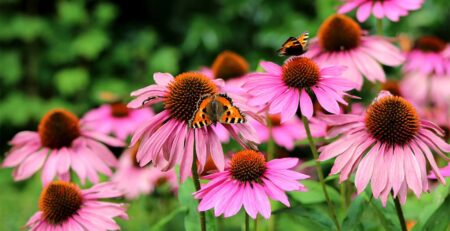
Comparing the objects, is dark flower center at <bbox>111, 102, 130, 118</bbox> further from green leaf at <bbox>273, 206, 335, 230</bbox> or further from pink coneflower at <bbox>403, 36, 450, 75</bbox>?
green leaf at <bbox>273, 206, 335, 230</bbox>

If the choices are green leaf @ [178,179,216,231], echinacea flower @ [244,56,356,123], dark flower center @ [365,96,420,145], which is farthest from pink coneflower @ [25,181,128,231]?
dark flower center @ [365,96,420,145]

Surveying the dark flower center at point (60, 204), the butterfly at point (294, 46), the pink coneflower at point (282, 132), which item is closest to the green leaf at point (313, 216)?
the butterfly at point (294, 46)

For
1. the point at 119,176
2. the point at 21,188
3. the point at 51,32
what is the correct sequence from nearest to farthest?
the point at 119,176
the point at 21,188
the point at 51,32

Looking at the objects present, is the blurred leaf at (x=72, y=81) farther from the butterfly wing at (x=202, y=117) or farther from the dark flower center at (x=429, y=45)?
the butterfly wing at (x=202, y=117)

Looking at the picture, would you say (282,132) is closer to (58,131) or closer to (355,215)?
(58,131)

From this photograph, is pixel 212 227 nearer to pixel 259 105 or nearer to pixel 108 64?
pixel 259 105

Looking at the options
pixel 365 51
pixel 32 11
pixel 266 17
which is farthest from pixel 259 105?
pixel 32 11

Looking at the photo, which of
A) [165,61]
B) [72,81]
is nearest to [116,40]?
[72,81]
